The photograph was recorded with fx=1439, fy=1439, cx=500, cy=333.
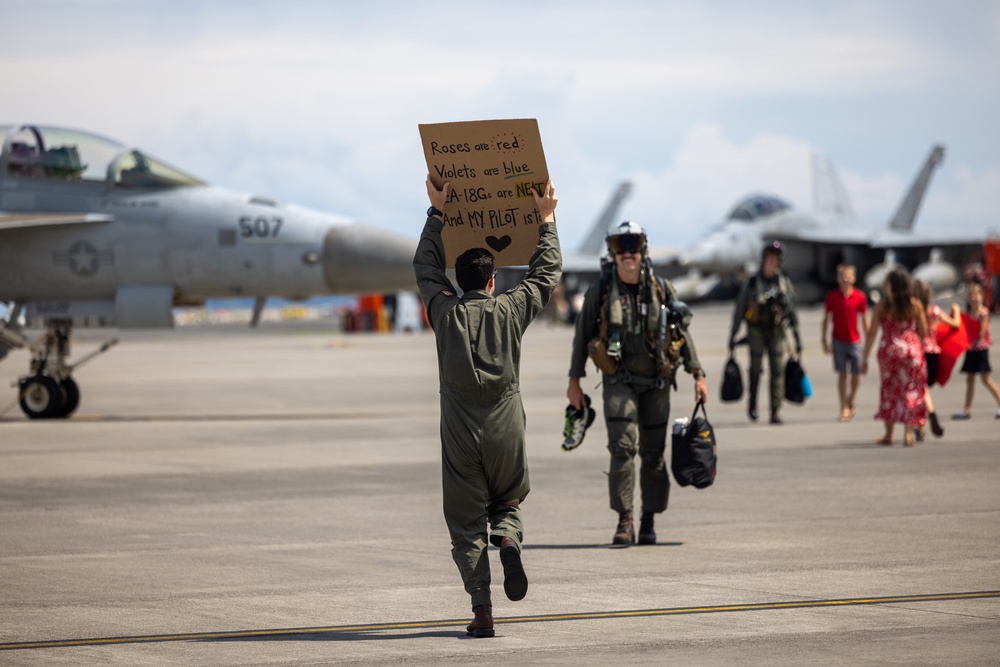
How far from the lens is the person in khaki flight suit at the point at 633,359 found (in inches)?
345

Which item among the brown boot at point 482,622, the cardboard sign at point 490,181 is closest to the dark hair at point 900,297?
the cardboard sign at point 490,181

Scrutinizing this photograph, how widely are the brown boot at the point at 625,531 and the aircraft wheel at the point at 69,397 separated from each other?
1042cm

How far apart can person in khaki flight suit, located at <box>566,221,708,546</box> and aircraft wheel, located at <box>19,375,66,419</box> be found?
10.0m

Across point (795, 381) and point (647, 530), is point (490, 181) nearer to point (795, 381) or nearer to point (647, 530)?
point (647, 530)

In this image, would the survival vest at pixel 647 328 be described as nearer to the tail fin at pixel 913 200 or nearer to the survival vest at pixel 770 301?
the survival vest at pixel 770 301

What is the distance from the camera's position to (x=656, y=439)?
897 centimetres

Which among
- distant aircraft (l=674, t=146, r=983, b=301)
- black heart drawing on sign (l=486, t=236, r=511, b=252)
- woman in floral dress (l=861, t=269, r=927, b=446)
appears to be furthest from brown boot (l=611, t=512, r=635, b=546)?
distant aircraft (l=674, t=146, r=983, b=301)

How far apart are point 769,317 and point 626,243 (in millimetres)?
7432

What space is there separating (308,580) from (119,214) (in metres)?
9.79

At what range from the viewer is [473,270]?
6.54m

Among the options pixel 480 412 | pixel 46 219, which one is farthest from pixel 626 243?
pixel 46 219

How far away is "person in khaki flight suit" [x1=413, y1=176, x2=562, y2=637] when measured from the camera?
636 centimetres

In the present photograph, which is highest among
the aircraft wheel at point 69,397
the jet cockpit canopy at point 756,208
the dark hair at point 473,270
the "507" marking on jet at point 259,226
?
the jet cockpit canopy at point 756,208

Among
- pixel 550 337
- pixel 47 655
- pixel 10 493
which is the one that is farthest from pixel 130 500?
pixel 550 337
